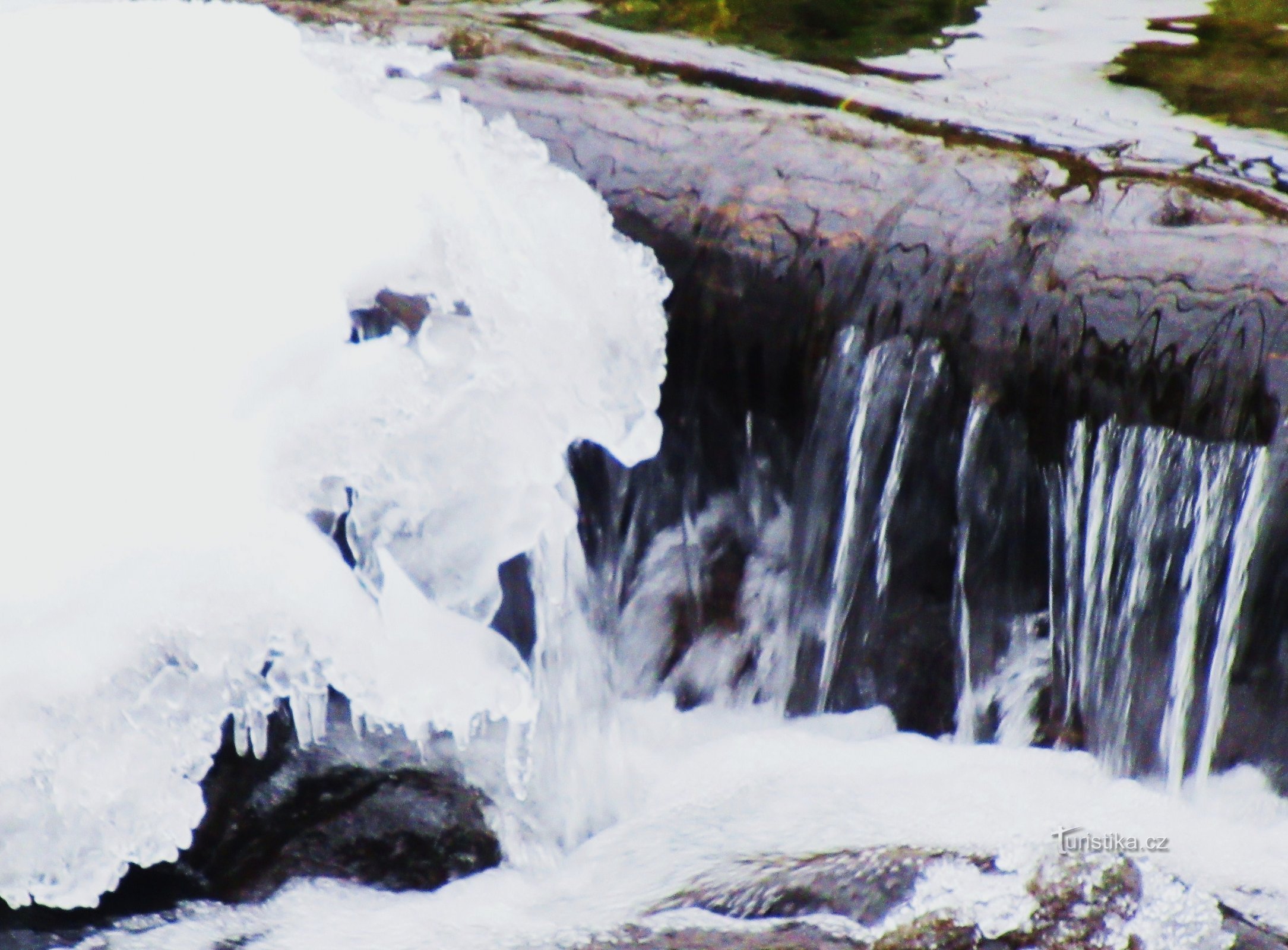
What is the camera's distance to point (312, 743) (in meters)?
2.97

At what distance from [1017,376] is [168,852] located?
2007mm

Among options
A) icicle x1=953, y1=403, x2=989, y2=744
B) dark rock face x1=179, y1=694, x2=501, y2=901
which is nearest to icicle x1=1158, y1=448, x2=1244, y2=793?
icicle x1=953, y1=403, x2=989, y2=744

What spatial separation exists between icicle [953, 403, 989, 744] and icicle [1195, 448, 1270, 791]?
539 millimetres

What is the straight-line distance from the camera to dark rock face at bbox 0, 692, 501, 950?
2857mm

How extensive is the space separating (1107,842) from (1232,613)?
57cm

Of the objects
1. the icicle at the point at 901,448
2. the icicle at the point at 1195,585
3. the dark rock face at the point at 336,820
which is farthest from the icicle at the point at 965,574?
the dark rock face at the point at 336,820

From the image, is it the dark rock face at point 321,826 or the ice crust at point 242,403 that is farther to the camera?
the dark rock face at point 321,826

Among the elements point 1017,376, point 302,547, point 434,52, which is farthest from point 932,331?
point 434,52

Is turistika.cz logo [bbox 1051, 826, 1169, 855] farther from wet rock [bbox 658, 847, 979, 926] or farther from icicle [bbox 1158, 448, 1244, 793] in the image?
wet rock [bbox 658, 847, 979, 926]

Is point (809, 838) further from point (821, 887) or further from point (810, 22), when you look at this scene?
point (810, 22)

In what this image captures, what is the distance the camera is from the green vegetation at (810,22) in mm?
4426

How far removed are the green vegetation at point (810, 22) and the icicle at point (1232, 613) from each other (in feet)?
6.26

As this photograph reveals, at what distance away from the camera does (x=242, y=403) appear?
261 centimetres

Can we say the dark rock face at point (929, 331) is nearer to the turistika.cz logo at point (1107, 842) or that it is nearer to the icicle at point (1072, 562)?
the icicle at point (1072, 562)
